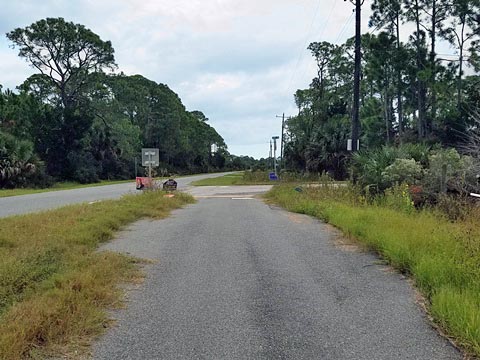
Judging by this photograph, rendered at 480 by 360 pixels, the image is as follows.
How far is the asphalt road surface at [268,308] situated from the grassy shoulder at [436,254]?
0.67 ft

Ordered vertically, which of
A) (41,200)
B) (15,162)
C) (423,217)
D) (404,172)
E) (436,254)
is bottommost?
(41,200)

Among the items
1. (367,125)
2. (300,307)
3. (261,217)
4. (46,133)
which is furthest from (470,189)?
(46,133)

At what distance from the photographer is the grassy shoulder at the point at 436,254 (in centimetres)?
437

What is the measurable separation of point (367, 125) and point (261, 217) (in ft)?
120

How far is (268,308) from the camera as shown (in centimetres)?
508

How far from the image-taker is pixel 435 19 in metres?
38.4

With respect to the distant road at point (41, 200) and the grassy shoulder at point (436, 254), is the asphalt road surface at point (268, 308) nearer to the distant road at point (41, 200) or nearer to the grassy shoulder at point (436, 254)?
the grassy shoulder at point (436, 254)

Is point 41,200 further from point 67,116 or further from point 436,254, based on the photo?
point 67,116

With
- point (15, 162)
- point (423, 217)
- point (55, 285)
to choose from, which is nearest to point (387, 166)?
point (423, 217)

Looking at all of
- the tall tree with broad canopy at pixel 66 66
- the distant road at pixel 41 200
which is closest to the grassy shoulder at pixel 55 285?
the distant road at pixel 41 200

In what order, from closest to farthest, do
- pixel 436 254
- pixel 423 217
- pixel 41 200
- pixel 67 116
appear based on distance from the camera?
pixel 436 254, pixel 423 217, pixel 41 200, pixel 67 116

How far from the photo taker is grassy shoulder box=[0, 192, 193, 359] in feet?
13.3

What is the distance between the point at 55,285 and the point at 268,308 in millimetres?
2491

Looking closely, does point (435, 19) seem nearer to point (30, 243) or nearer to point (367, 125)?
point (367, 125)
